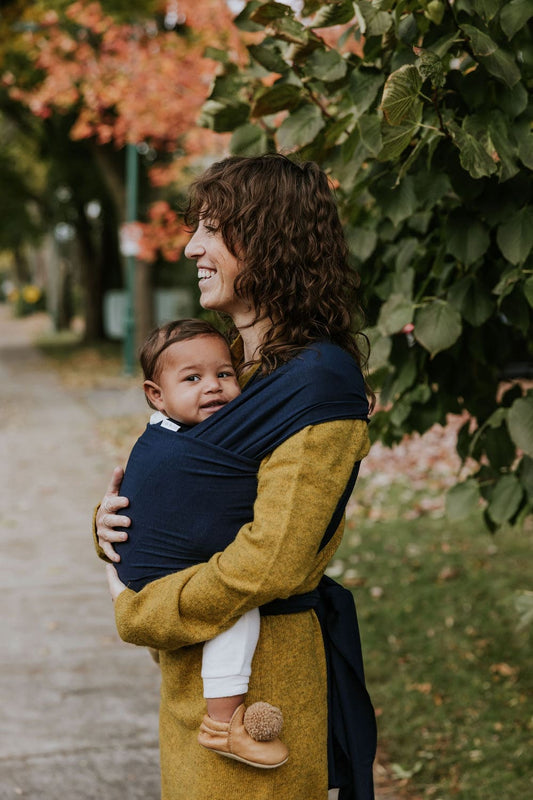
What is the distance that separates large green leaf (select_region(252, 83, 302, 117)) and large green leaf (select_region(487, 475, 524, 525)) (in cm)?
126

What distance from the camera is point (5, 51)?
16.8m

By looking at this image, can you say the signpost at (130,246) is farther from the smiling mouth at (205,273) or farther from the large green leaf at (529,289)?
the smiling mouth at (205,273)

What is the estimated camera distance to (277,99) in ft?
8.38

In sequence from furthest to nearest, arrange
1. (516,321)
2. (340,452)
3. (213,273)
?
(516,321), (213,273), (340,452)

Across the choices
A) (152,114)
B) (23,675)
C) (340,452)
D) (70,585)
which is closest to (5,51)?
(152,114)

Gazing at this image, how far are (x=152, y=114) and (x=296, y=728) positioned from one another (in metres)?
12.3

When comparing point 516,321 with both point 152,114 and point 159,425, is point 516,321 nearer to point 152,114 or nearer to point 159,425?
point 159,425

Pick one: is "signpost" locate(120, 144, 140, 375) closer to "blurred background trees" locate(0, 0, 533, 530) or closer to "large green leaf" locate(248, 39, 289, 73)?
"blurred background trees" locate(0, 0, 533, 530)

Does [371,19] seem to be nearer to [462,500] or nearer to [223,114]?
[223,114]

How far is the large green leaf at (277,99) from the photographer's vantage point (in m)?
2.52

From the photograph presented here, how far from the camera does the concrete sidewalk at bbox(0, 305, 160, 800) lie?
369 cm

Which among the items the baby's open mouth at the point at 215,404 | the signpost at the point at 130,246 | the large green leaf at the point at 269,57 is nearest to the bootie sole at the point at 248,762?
the baby's open mouth at the point at 215,404

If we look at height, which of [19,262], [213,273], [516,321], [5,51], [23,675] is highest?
[213,273]

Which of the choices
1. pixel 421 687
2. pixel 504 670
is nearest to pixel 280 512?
pixel 421 687
